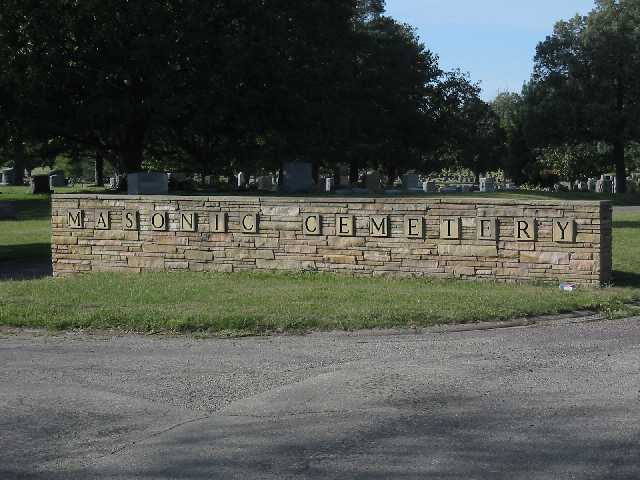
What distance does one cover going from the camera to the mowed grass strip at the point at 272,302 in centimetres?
988

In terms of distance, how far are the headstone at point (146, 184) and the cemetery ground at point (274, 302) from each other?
12778 millimetres

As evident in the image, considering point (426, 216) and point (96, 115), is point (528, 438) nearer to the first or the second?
point (426, 216)

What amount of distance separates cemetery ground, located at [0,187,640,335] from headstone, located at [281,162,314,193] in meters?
A: 22.2

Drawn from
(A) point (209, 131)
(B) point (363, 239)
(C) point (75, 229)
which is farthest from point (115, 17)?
(B) point (363, 239)

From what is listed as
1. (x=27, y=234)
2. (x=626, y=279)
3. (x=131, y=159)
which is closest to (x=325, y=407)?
(x=626, y=279)

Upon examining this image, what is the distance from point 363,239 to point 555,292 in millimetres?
3176

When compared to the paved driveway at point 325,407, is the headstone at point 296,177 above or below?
above

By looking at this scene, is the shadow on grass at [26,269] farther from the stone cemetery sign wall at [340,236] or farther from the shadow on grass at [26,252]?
the stone cemetery sign wall at [340,236]

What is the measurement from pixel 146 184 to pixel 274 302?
17224 mm

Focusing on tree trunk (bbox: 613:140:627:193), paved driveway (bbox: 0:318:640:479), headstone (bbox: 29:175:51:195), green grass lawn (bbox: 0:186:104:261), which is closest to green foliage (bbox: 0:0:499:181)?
headstone (bbox: 29:175:51:195)

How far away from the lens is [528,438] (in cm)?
565

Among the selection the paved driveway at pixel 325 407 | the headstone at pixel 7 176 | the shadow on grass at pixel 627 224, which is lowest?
the paved driveway at pixel 325 407

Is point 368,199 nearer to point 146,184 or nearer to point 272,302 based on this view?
point 272,302

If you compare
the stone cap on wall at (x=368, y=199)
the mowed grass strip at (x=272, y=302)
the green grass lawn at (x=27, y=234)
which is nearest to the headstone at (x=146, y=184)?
the green grass lawn at (x=27, y=234)
